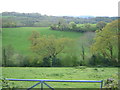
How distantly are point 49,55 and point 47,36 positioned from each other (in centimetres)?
84

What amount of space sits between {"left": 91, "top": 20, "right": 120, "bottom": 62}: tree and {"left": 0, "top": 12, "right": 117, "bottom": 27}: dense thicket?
0.78m

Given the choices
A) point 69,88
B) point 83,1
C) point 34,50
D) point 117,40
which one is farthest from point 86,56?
point 69,88

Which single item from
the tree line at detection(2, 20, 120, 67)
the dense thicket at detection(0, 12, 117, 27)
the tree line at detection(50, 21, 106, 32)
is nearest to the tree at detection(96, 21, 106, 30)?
the tree line at detection(50, 21, 106, 32)

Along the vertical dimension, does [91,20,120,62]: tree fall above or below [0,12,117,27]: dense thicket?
below

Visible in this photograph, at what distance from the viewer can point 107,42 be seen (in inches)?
296

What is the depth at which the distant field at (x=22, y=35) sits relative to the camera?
7.52 m

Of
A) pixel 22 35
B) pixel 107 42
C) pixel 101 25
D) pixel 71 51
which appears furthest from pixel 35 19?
pixel 107 42

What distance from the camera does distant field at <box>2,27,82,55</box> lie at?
752cm

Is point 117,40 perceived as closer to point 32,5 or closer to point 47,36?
point 47,36

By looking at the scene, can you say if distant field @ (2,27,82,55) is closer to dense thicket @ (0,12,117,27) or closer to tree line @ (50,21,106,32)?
tree line @ (50,21,106,32)

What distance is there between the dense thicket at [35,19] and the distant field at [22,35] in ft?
1.17

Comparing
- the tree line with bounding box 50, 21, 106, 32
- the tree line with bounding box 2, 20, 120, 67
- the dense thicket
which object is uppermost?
the dense thicket

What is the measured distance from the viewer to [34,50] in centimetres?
816

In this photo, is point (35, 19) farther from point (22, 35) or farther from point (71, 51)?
point (71, 51)
